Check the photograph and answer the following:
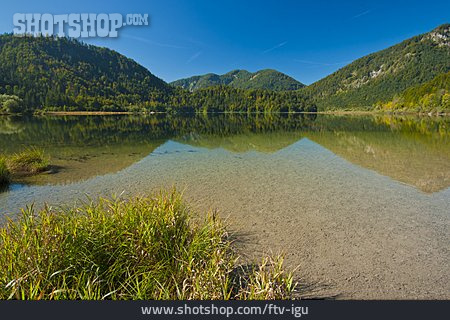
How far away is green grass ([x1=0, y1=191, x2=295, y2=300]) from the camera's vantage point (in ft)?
12.7

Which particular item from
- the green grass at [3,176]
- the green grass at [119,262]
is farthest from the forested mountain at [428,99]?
the green grass at [3,176]

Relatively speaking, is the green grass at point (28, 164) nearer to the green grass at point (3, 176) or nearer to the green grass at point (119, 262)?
the green grass at point (3, 176)

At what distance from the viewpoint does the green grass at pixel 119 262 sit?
3859mm

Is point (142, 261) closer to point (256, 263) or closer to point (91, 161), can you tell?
point (256, 263)

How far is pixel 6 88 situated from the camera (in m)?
136

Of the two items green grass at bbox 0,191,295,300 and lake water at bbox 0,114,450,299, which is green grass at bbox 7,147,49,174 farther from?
green grass at bbox 0,191,295,300

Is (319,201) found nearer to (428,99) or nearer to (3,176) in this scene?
(3,176)

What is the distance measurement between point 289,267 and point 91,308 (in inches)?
166

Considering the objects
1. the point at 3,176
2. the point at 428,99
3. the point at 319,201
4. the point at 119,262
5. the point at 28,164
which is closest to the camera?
the point at 119,262

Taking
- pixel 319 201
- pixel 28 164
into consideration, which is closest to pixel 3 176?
pixel 28 164

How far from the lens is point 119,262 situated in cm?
468

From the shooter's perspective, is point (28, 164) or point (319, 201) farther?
point (28, 164)

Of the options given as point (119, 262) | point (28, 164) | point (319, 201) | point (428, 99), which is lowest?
point (319, 201)

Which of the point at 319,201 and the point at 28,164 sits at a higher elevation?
the point at 28,164
